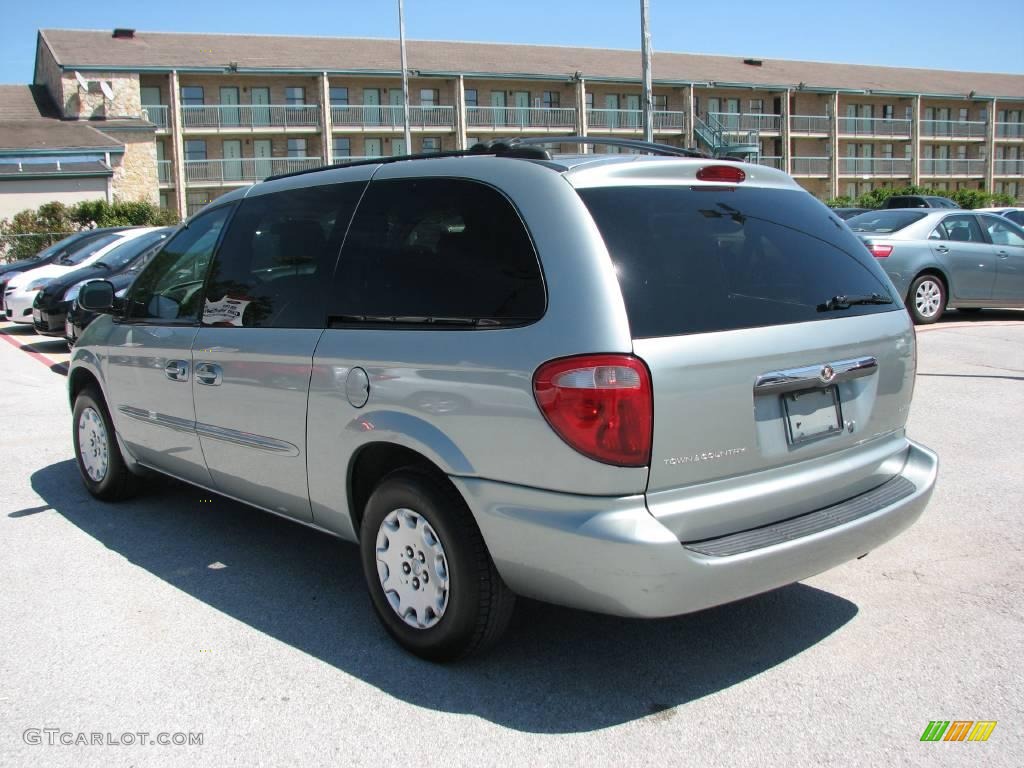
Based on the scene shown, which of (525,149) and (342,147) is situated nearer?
(525,149)

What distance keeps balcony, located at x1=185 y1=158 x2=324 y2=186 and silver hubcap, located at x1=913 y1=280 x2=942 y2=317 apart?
3975 cm

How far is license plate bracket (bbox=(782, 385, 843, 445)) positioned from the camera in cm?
335

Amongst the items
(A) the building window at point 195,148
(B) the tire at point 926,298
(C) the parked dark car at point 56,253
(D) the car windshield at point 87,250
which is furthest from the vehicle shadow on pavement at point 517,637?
(A) the building window at point 195,148

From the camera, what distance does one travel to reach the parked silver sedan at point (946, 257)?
13.2 metres

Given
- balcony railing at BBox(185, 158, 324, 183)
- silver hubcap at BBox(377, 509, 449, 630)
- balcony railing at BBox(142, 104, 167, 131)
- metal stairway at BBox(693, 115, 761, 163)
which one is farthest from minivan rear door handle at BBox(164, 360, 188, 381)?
metal stairway at BBox(693, 115, 761, 163)

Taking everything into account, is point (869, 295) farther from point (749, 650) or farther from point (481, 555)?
point (481, 555)

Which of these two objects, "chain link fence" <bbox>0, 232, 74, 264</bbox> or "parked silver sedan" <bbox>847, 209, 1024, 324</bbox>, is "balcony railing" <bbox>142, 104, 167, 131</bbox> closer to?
"chain link fence" <bbox>0, 232, 74, 264</bbox>

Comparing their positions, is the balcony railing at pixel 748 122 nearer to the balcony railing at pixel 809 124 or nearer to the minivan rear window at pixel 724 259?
the balcony railing at pixel 809 124

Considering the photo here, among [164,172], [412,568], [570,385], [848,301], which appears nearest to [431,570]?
[412,568]

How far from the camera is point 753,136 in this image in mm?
57688

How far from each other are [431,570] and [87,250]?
616 inches

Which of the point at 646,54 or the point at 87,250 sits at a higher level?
the point at 646,54

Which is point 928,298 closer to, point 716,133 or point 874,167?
point 716,133

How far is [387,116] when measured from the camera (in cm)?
5203
